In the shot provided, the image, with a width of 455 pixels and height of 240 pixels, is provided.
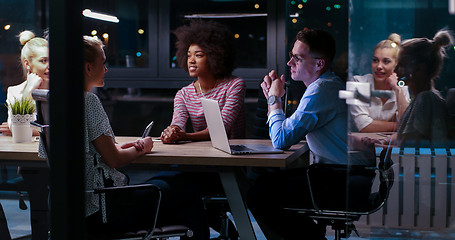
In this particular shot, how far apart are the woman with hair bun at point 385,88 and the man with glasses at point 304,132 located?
3.46 ft

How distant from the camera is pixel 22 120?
3.10m

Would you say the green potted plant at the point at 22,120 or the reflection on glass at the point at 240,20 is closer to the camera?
the green potted plant at the point at 22,120

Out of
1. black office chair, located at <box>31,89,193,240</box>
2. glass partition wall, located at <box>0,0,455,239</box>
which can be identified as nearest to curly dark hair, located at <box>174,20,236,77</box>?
glass partition wall, located at <box>0,0,455,239</box>

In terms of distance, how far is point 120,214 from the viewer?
8.23 feet

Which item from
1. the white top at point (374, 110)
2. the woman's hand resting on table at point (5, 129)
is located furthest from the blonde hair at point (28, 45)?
the white top at point (374, 110)

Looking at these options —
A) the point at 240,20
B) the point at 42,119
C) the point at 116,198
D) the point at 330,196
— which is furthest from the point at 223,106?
the point at 240,20

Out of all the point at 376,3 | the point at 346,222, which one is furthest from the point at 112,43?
the point at 376,3

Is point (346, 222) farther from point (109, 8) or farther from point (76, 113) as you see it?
point (109, 8)

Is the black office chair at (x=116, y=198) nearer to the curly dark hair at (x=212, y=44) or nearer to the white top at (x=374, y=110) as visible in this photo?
the white top at (x=374, y=110)

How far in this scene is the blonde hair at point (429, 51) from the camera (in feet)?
5.58

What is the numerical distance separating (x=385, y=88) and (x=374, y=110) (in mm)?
75

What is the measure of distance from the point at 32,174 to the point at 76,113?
79.1 inches

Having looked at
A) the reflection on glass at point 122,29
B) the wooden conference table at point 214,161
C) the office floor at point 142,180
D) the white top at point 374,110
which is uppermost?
the reflection on glass at point 122,29

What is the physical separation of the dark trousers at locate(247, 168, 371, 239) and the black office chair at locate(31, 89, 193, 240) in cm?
59
